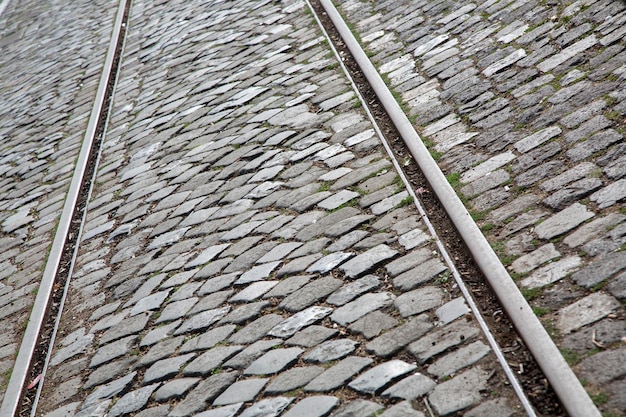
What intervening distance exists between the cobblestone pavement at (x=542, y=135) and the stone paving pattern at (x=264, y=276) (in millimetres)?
428

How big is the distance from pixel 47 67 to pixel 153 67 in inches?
111

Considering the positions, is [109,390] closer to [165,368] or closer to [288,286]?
[165,368]

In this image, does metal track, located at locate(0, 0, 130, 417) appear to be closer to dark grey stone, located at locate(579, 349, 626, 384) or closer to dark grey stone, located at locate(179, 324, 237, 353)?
dark grey stone, located at locate(179, 324, 237, 353)

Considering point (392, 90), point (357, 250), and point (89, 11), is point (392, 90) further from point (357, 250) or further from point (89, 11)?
point (89, 11)

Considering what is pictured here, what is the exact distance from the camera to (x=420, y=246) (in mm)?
4410

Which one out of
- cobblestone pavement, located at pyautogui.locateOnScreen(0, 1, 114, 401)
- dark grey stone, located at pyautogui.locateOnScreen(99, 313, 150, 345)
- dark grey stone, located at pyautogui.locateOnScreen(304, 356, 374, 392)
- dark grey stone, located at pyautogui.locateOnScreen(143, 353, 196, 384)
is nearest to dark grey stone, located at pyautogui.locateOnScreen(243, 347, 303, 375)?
dark grey stone, located at pyautogui.locateOnScreen(304, 356, 374, 392)

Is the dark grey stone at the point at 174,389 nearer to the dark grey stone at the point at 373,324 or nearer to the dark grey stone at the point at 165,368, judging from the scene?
the dark grey stone at the point at 165,368

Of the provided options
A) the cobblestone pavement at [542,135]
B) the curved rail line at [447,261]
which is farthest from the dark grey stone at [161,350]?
the cobblestone pavement at [542,135]

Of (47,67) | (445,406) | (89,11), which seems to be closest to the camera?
(445,406)

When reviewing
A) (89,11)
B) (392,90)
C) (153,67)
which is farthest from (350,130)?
(89,11)

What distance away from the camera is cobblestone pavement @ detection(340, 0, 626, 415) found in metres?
3.54

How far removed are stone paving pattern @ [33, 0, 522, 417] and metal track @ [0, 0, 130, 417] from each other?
7.9 inches

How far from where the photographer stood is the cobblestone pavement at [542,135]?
140 inches

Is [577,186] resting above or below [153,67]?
below
